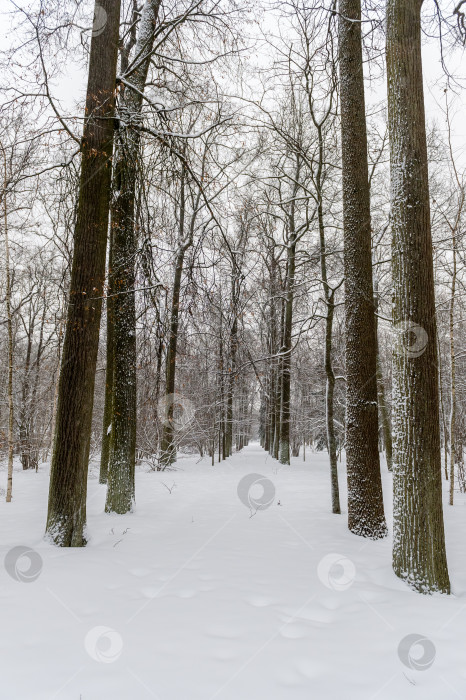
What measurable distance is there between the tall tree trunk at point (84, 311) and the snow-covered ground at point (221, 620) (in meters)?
0.45

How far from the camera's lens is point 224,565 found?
3.76 metres

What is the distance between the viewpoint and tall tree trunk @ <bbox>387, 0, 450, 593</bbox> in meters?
3.37

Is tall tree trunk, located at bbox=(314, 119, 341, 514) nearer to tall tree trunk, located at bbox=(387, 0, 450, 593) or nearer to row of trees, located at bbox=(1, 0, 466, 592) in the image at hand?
row of trees, located at bbox=(1, 0, 466, 592)

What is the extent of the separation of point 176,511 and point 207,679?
440 centimetres

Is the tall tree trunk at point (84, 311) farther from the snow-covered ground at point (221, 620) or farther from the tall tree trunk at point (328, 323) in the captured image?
the tall tree trunk at point (328, 323)

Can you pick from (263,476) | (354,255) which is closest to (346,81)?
(354,255)

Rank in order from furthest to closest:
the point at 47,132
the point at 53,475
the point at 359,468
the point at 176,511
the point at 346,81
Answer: the point at 176,511
the point at 346,81
the point at 359,468
the point at 47,132
the point at 53,475

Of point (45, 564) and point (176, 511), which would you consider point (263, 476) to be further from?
point (45, 564)

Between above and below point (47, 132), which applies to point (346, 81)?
above

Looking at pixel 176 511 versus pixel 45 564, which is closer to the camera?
pixel 45 564

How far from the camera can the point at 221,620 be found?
8.76 feet

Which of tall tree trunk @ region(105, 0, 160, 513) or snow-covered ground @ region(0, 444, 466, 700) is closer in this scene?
snow-covered ground @ region(0, 444, 466, 700)

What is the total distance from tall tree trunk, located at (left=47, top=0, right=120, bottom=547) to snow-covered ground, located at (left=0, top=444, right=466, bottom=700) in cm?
45

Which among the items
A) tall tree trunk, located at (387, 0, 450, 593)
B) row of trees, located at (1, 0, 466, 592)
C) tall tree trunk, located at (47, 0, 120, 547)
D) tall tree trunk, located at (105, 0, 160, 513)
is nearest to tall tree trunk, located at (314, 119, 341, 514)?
row of trees, located at (1, 0, 466, 592)
